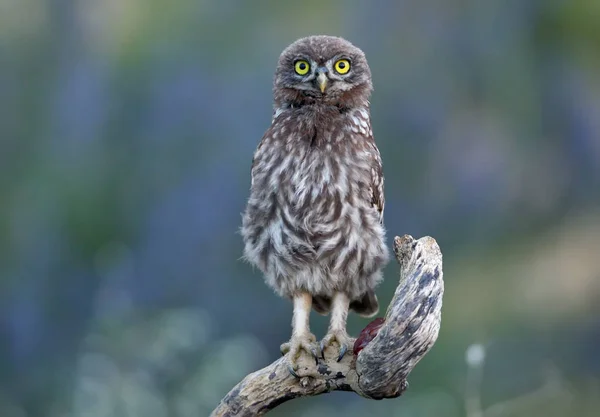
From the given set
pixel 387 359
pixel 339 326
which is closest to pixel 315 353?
pixel 339 326

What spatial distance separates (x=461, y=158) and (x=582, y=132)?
63cm

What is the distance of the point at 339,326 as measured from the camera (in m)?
2.72

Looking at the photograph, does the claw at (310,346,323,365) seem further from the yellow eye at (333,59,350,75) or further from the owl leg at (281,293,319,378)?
the yellow eye at (333,59,350,75)

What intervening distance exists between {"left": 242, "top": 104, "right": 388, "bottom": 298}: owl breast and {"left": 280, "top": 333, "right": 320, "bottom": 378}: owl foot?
25 cm

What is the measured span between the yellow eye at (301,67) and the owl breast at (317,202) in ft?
0.44

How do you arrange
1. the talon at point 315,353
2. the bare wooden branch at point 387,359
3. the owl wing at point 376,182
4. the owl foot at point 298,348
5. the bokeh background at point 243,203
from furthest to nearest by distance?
the bokeh background at point 243,203 < the owl wing at point 376,182 < the talon at point 315,353 < the owl foot at point 298,348 < the bare wooden branch at point 387,359

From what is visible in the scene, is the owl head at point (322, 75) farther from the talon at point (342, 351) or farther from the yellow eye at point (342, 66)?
the talon at point (342, 351)

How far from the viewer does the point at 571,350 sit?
157 inches

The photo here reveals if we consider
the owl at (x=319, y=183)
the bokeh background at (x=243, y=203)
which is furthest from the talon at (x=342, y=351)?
the bokeh background at (x=243, y=203)

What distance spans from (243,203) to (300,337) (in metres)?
1.53

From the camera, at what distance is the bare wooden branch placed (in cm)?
207

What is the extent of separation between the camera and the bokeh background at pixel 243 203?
156 inches

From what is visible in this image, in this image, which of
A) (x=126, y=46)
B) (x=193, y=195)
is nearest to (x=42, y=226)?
(x=193, y=195)

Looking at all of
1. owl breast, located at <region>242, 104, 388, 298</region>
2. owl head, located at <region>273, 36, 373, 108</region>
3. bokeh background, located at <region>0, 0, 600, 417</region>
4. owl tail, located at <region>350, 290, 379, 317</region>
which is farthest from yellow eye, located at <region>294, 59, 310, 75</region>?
bokeh background, located at <region>0, 0, 600, 417</region>
